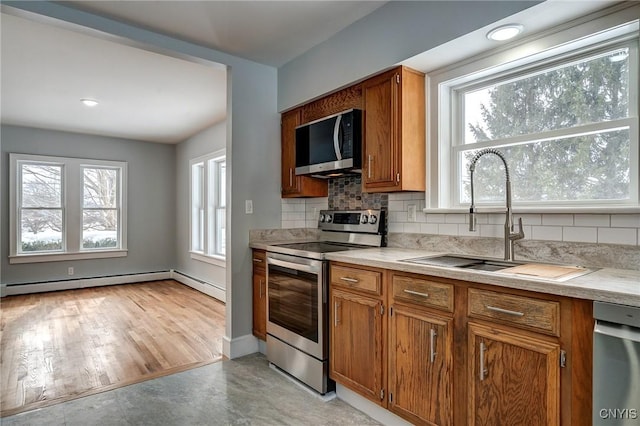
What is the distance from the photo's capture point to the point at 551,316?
4.42ft

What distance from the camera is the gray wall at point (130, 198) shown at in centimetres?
533

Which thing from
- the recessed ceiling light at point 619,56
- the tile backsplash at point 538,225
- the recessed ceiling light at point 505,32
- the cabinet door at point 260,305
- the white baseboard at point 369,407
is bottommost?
the white baseboard at point 369,407

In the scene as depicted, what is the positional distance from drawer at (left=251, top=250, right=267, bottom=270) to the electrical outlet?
119 cm

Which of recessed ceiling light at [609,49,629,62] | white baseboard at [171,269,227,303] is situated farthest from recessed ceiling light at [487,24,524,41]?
white baseboard at [171,269,227,303]

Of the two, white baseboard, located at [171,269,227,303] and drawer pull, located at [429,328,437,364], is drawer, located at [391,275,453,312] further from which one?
white baseboard, located at [171,269,227,303]

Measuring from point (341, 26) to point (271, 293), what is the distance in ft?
6.70

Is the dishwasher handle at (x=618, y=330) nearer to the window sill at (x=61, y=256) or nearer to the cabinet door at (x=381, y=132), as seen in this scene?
the cabinet door at (x=381, y=132)

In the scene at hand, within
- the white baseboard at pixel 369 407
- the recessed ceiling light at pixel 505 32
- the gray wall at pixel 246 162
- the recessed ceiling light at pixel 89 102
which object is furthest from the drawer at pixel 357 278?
the recessed ceiling light at pixel 89 102

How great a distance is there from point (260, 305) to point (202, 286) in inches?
111

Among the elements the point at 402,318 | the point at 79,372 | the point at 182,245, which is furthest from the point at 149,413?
the point at 182,245

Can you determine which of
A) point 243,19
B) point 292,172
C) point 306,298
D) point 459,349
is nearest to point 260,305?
point 306,298

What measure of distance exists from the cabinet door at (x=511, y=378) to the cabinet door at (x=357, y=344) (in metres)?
0.54

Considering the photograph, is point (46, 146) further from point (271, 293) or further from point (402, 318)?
point (402, 318)

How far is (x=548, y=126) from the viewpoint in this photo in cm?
198
